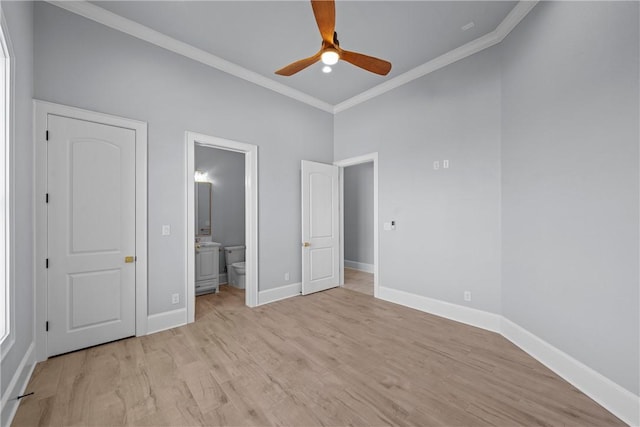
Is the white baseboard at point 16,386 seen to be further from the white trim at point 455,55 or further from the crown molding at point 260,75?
the white trim at point 455,55

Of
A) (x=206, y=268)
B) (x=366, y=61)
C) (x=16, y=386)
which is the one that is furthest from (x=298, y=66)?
(x=206, y=268)

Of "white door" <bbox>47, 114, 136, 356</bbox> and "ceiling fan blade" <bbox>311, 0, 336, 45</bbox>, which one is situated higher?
"ceiling fan blade" <bbox>311, 0, 336, 45</bbox>

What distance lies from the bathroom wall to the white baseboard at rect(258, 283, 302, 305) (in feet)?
8.58

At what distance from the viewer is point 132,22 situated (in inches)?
109

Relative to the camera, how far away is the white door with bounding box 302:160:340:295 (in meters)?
4.29

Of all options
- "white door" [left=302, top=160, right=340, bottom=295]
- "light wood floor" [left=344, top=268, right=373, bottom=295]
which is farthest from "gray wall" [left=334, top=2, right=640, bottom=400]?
"white door" [left=302, top=160, right=340, bottom=295]

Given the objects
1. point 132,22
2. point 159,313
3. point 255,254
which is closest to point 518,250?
point 255,254

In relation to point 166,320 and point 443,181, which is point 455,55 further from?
point 166,320

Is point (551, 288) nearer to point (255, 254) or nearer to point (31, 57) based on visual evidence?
point (255, 254)

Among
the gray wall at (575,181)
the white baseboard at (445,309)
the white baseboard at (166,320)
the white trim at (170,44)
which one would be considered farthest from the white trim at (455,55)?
the white baseboard at (166,320)

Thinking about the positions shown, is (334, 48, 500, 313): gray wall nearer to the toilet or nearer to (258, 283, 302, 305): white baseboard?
(258, 283, 302, 305): white baseboard

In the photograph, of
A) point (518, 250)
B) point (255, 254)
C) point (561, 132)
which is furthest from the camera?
point (255, 254)

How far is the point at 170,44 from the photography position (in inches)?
120

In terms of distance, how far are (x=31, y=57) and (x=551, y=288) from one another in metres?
4.84
